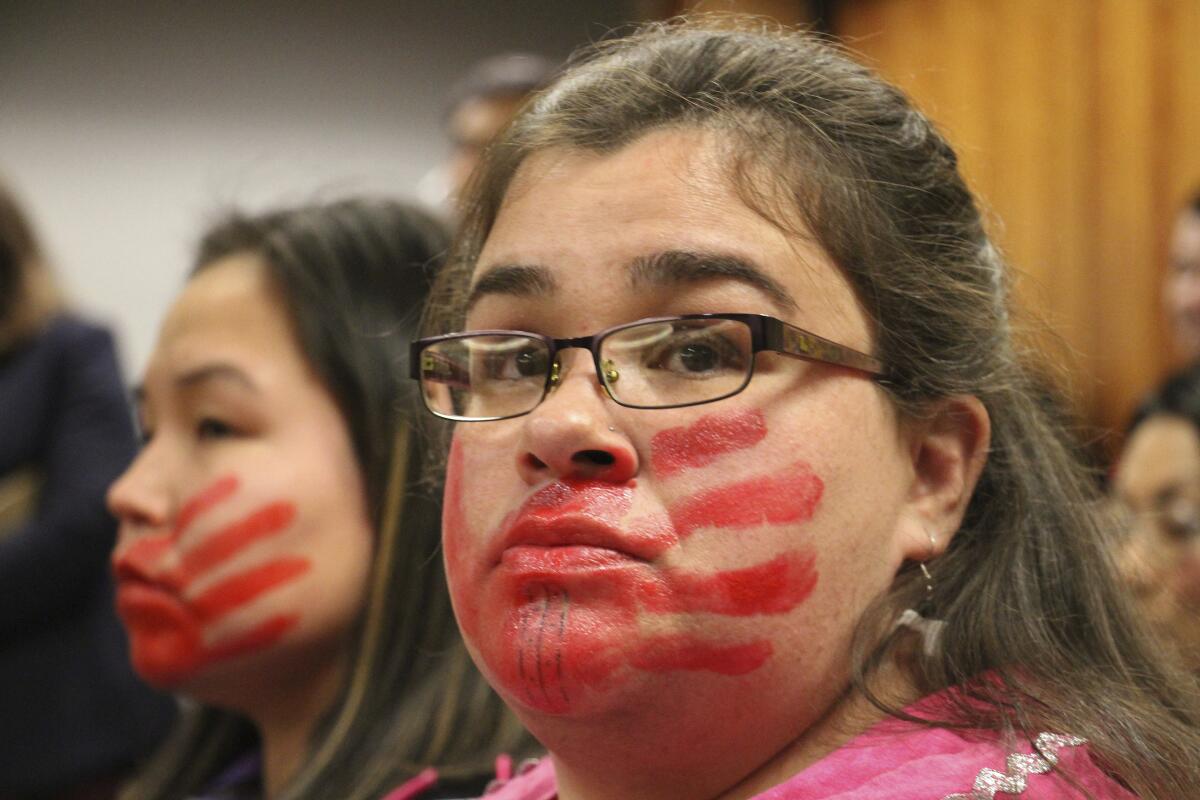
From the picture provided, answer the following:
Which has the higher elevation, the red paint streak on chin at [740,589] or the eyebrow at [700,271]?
the eyebrow at [700,271]

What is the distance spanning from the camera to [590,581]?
38.4 inches

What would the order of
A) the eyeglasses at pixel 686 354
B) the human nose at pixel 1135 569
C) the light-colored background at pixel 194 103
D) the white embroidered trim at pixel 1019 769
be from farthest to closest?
1. the light-colored background at pixel 194 103
2. the human nose at pixel 1135 569
3. the eyeglasses at pixel 686 354
4. the white embroidered trim at pixel 1019 769

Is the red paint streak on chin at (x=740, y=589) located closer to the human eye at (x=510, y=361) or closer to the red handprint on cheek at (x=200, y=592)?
the human eye at (x=510, y=361)

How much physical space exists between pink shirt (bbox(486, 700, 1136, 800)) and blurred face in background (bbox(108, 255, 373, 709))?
80 cm

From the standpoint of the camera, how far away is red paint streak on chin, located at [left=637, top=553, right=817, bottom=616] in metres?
0.98

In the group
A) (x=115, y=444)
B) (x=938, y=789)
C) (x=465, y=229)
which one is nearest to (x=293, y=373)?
(x=465, y=229)

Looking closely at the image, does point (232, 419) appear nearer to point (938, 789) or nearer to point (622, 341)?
point (622, 341)

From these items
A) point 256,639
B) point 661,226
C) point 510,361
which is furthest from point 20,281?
point 661,226

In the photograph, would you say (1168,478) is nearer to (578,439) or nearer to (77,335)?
(578,439)

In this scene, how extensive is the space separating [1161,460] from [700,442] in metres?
Result: 1.50

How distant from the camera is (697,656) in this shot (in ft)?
3.20

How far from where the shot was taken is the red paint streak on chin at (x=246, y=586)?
1.61 metres

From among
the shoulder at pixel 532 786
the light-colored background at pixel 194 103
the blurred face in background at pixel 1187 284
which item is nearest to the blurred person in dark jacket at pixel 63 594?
the shoulder at pixel 532 786

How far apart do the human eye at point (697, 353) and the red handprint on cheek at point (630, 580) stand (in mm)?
43
